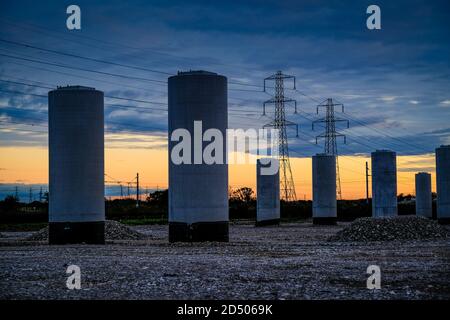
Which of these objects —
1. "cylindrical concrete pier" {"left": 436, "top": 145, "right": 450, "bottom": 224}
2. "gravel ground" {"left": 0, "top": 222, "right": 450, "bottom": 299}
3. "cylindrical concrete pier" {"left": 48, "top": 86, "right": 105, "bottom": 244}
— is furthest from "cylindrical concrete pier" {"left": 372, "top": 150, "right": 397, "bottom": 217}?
"cylindrical concrete pier" {"left": 48, "top": 86, "right": 105, "bottom": 244}

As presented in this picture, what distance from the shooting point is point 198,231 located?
23.8 m

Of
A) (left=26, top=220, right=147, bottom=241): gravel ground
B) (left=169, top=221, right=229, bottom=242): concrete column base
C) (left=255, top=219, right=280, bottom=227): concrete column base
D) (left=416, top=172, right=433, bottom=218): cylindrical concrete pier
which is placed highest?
(left=416, top=172, right=433, bottom=218): cylindrical concrete pier

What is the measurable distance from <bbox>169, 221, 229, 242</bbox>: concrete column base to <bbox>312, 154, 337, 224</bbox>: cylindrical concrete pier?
87.9ft

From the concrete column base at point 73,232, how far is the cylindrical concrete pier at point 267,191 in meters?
26.2

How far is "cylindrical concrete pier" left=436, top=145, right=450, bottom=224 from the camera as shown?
45625mm

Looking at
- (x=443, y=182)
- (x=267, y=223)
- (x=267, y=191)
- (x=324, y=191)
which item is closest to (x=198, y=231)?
(x=267, y=223)

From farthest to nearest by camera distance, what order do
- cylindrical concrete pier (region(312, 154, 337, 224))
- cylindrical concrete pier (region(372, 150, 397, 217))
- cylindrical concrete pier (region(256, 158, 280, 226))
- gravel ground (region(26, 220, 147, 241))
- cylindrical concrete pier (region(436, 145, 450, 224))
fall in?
cylindrical concrete pier (region(256, 158, 280, 226)) < cylindrical concrete pier (region(312, 154, 337, 224)) < cylindrical concrete pier (region(436, 145, 450, 224)) < cylindrical concrete pier (region(372, 150, 397, 217)) < gravel ground (region(26, 220, 147, 241))

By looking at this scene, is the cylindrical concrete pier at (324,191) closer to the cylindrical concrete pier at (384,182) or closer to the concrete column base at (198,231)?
the cylindrical concrete pier at (384,182)

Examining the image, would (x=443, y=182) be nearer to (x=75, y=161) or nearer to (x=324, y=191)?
(x=324, y=191)

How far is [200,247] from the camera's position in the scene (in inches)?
879

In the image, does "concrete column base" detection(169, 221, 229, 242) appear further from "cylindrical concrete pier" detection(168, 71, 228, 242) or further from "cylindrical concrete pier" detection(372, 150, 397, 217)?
"cylindrical concrete pier" detection(372, 150, 397, 217)

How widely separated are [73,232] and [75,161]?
106 inches

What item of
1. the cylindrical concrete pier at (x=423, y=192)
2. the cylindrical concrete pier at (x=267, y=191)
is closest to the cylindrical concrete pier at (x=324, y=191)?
the cylindrical concrete pier at (x=267, y=191)
